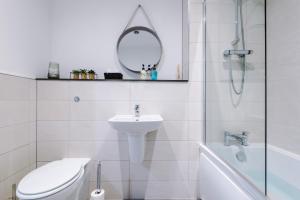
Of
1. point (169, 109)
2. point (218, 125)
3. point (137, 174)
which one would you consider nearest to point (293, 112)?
point (218, 125)

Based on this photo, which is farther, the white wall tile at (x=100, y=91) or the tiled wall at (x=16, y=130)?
the white wall tile at (x=100, y=91)

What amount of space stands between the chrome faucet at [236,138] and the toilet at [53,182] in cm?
111

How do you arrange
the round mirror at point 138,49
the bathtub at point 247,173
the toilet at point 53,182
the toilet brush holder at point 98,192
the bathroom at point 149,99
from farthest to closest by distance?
the round mirror at point 138,49 → the toilet brush holder at point 98,192 → the bathroom at point 149,99 → the toilet at point 53,182 → the bathtub at point 247,173

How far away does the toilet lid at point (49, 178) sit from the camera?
3.54 ft

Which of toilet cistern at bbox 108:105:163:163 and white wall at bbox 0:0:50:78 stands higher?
white wall at bbox 0:0:50:78

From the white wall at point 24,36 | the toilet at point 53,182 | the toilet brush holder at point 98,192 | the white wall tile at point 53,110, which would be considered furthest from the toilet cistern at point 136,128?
the white wall at point 24,36

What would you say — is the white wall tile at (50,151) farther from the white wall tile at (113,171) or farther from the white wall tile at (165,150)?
the white wall tile at (165,150)

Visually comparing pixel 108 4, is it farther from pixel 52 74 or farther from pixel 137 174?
pixel 137 174

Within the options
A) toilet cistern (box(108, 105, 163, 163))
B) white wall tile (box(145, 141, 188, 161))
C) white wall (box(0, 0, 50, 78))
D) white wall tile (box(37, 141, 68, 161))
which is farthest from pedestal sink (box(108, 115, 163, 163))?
white wall (box(0, 0, 50, 78))

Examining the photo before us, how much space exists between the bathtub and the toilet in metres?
0.96

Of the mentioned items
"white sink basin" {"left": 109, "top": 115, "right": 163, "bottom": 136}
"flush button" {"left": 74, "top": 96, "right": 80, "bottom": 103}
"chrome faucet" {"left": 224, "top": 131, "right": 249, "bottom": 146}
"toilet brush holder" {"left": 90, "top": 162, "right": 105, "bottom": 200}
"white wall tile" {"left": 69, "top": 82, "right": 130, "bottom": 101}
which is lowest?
"toilet brush holder" {"left": 90, "top": 162, "right": 105, "bottom": 200}

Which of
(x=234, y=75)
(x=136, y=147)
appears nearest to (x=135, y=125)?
(x=136, y=147)

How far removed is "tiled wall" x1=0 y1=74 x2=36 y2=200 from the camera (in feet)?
4.22

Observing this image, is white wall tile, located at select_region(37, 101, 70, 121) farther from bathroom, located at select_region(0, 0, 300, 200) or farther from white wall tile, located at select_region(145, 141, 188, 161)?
white wall tile, located at select_region(145, 141, 188, 161)
